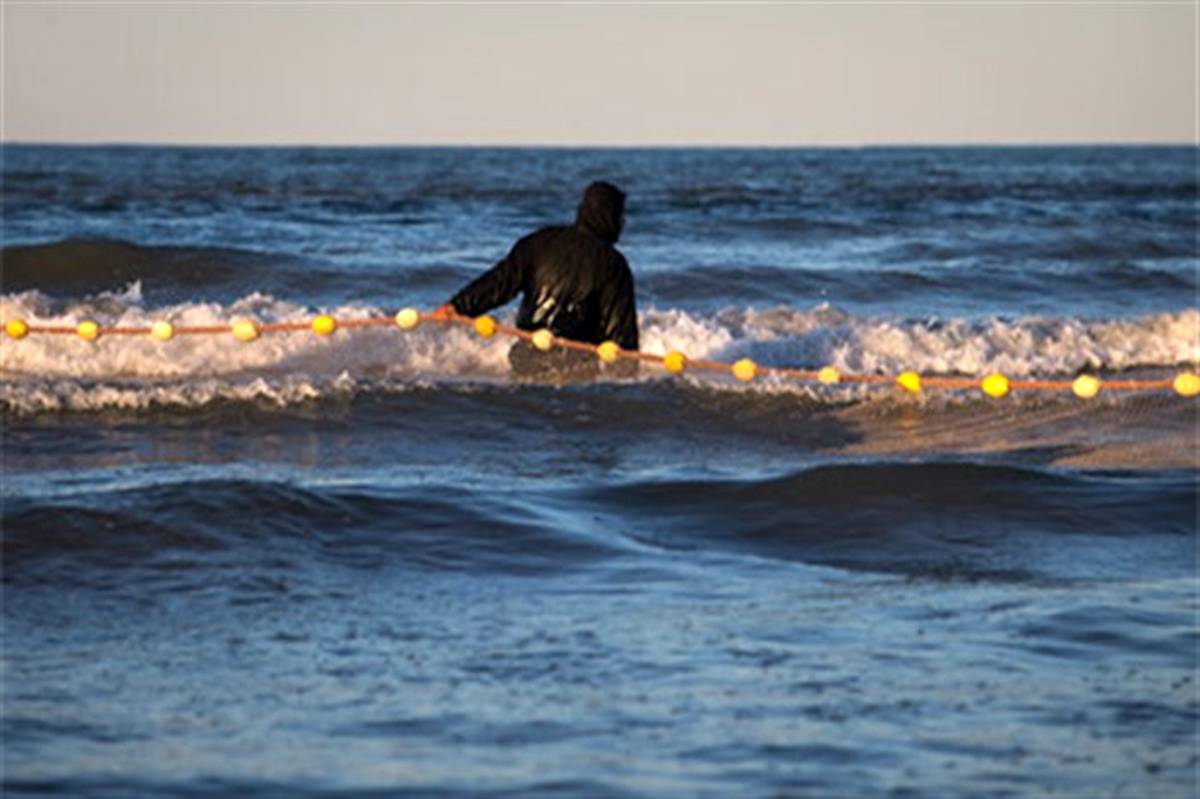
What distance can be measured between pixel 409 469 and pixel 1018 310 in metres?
10.8

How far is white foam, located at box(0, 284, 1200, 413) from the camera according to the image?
38.8 feet

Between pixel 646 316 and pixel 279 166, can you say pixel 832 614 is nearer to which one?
pixel 646 316

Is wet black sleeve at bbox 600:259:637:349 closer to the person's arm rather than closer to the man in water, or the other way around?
the man in water

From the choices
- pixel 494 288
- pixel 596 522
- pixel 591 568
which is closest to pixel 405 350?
pixel 494 288

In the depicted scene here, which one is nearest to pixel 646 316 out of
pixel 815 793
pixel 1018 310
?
pixel 1018 310

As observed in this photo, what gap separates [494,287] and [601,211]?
750 mm

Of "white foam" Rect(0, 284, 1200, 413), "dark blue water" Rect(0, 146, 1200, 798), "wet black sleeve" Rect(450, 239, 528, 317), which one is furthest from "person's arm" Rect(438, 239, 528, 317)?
"white foam" Rect(0, 284, 1200, 413)

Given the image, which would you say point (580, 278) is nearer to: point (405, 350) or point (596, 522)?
point (596, 522)

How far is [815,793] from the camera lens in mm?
5168

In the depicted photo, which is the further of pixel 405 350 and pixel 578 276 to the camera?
pixel 405 350

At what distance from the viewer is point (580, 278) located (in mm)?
10953

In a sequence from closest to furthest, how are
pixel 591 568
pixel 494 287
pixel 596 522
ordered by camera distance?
1. pixel 591 568
2. pixel 596 522
3. pixel 494 287

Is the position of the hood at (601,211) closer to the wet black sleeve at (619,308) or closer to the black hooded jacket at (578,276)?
the black hooded jacket at (578,276)

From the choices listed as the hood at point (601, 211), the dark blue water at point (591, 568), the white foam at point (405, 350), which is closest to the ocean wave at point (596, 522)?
the dark blue water at point (591, 568)
